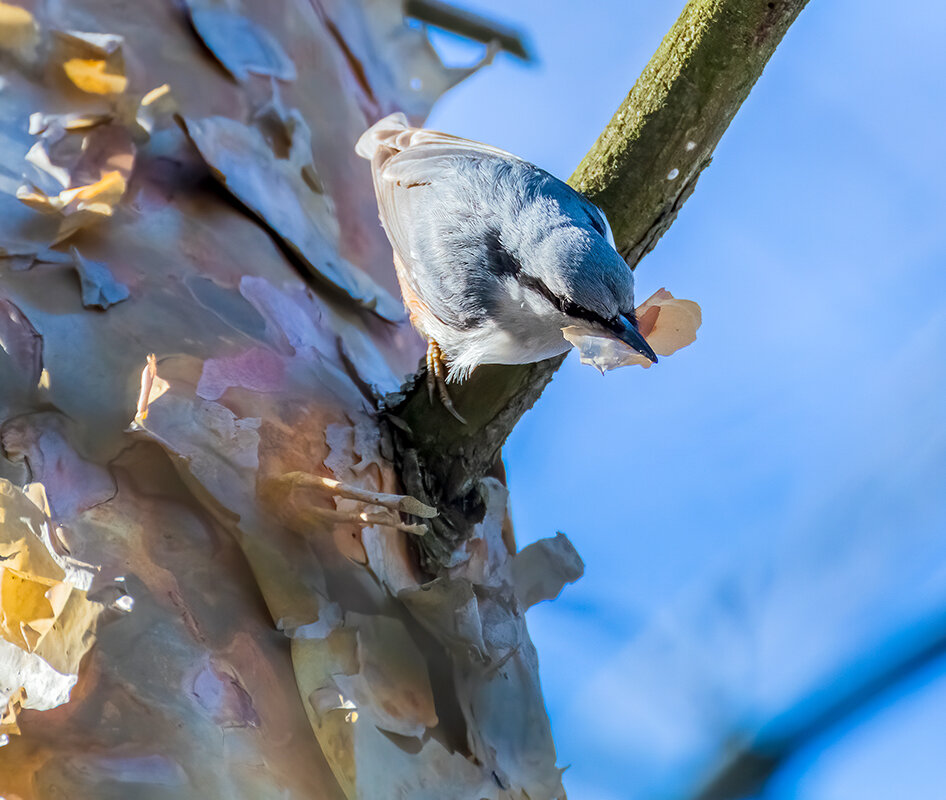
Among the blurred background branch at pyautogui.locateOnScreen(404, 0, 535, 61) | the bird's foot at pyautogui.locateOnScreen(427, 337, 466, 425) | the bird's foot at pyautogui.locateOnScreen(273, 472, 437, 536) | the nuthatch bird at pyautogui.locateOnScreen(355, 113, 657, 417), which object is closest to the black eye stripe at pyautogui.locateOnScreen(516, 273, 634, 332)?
the nuthatch bird at pyautogui.locateOnScreen(355, 113, 657, 417)

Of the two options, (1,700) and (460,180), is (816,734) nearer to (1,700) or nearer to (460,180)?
(1,700)

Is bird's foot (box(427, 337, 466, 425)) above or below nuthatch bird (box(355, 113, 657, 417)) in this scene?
below

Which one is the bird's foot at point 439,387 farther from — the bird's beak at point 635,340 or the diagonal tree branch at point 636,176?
the bird's beak at point 635,340

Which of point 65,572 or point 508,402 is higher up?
point 508,402

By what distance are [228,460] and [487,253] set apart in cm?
61

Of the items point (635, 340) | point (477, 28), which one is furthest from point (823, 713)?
point (477, 28)

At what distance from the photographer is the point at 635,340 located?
1164 mm

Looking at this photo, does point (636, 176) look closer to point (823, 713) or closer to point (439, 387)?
point (439, 387)

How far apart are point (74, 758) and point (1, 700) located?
0.09 metres

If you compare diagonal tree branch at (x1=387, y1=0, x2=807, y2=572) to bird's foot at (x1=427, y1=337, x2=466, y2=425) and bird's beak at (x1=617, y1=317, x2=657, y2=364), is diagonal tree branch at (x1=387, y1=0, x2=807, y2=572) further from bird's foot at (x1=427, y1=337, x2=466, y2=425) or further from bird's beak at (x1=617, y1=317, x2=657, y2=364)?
bird's beak at (x1=617, y1=317, x2=657, y2=364)

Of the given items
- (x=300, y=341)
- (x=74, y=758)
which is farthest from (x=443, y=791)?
(x=300, y=341)

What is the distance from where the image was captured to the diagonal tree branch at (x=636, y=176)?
112 cm

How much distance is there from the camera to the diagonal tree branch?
3.67ft

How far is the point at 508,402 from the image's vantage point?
127 cm
